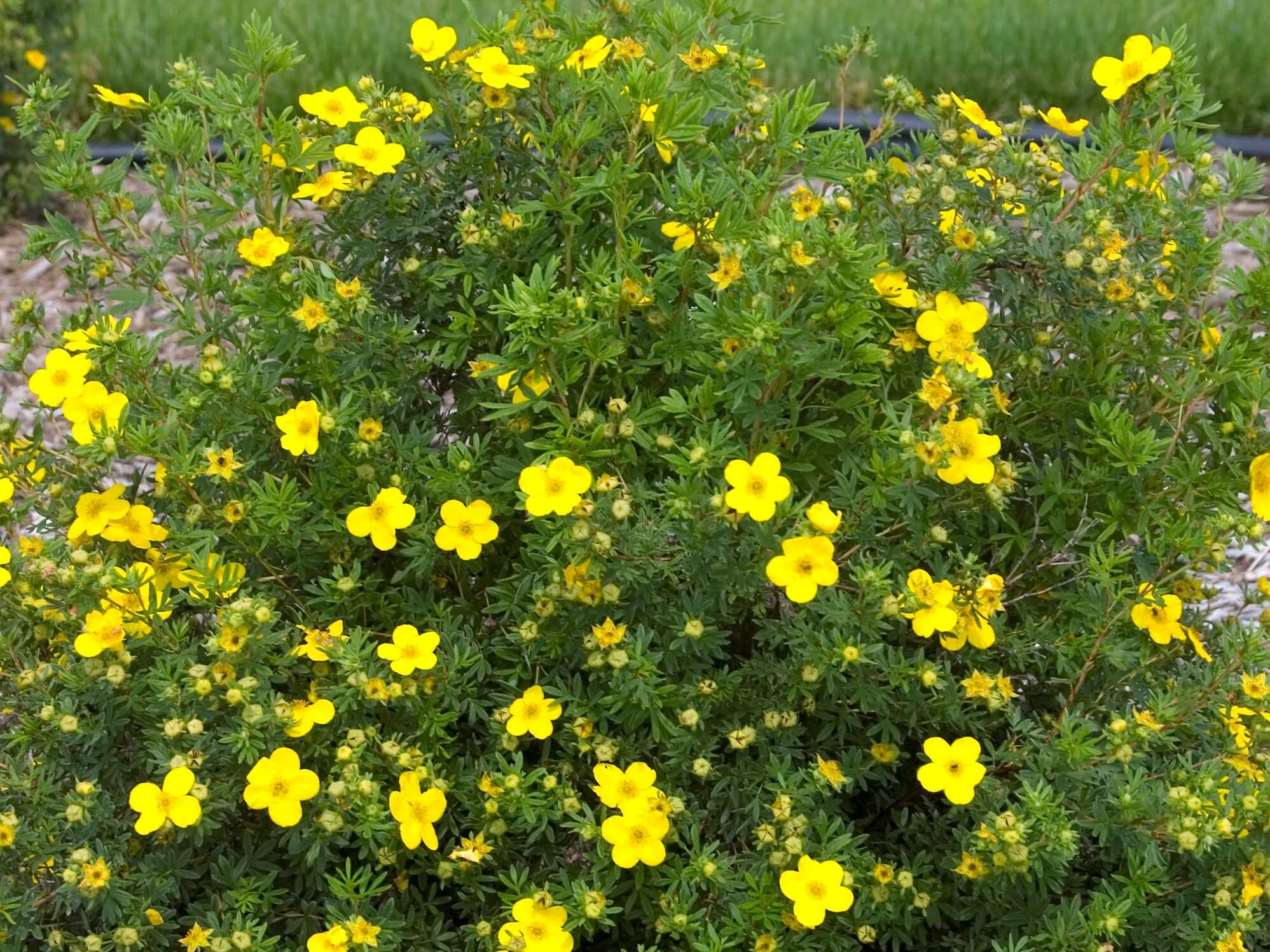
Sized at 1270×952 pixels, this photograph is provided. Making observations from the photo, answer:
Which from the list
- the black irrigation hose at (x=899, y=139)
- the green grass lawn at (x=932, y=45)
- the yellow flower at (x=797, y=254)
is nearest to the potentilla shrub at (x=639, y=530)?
the yellow flower at (x=797, y=254)

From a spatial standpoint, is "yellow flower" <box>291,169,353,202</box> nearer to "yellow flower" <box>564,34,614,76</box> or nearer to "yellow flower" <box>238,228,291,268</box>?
"yellow flower" <box>238,228,291,268</box>

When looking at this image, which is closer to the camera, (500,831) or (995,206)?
(500,831)

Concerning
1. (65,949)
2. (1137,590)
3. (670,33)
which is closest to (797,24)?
(670,33)

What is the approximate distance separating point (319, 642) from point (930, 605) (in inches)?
31.8

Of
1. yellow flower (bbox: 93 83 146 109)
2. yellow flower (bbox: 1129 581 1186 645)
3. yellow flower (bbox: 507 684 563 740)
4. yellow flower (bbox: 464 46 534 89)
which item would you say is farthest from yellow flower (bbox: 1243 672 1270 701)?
yellow flower (bbox: 93 83 146 109)

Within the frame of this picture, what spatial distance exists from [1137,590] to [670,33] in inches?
42.6

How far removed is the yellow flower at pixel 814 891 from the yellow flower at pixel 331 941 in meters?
0.57

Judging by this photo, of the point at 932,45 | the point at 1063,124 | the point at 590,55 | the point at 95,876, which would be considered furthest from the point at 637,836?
the point at 932,45

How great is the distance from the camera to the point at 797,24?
625 centimetres

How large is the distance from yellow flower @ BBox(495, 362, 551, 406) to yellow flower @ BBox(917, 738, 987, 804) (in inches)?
27.3

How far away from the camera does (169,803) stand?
1.71 meters

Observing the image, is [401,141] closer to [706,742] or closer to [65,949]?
[706,742]

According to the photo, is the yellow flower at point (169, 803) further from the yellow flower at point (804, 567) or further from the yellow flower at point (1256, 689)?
the yellow flower at point (1256, 689)

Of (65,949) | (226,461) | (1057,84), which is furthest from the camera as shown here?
(1057,84)
